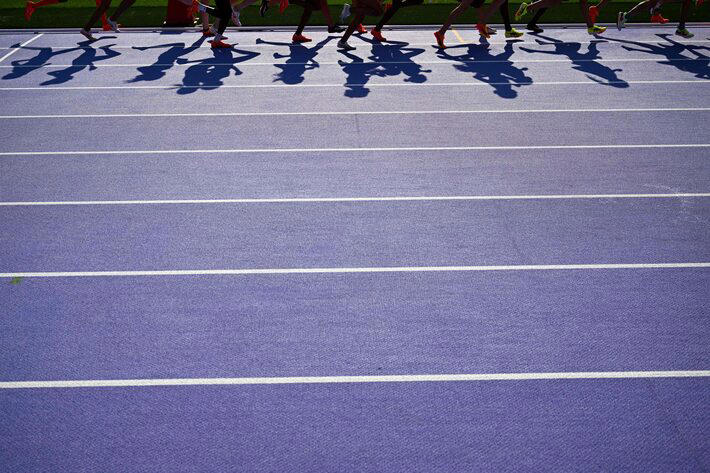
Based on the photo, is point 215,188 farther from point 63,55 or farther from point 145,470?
point 63,55

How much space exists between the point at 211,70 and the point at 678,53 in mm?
7644

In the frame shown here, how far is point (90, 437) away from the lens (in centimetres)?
417

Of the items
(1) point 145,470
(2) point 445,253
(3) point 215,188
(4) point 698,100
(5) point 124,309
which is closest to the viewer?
(1) point 145,470

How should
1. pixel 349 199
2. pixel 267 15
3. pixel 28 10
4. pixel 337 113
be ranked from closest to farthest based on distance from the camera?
pixel 349 199, pixel 337 113, pixel 28 10, pixel 267 15

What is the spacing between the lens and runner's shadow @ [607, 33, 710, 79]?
11.2 meters

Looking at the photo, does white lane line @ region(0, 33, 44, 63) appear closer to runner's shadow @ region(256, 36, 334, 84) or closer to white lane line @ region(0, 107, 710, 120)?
white lane line @ region(0, 107, 710, 120)

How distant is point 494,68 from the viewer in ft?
37.2

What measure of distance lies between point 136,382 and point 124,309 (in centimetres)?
91

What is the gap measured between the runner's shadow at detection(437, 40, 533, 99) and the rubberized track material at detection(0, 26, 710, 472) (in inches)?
8.3

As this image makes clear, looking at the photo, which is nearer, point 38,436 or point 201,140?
point 38,436

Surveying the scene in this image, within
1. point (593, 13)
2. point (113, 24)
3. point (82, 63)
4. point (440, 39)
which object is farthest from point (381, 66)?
point (113, 24)

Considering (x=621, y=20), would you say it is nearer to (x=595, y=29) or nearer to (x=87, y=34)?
(x=595, y=29)

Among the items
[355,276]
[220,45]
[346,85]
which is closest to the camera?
[355,276]

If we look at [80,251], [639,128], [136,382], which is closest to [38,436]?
[136,382]
